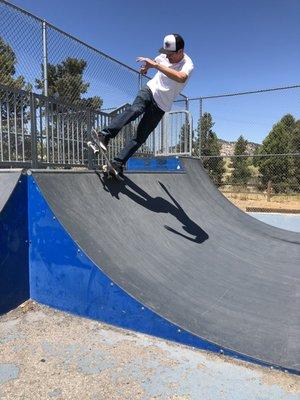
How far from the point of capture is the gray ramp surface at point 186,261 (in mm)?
2445

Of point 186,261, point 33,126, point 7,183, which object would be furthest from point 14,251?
point 33,126

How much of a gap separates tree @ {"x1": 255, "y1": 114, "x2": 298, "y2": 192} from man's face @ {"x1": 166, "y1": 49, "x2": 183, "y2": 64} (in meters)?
16.7

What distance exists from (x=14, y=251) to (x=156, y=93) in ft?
7.57

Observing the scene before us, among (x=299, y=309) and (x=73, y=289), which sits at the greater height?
(x=73, y=289)

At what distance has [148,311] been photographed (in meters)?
2.48

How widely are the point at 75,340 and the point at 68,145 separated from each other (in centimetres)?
405

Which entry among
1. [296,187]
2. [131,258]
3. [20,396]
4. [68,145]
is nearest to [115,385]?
[20,396]

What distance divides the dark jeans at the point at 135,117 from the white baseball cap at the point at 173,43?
48cm

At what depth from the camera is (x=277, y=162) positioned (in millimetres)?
26047

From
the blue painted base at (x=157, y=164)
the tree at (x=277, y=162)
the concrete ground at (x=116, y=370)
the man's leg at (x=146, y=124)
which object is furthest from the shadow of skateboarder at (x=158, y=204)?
the tree at (x=277, y=162)

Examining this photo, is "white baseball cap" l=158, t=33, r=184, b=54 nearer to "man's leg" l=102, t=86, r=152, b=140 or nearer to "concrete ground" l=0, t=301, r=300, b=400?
"man's leg" l=102, t=86, r=152, b=140

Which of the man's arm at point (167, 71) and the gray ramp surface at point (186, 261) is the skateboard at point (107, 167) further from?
the man's arm at point (167, 71)

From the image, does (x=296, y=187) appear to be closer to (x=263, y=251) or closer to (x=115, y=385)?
(x=263, y=251)

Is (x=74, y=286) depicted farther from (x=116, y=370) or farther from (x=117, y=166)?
(x=117, y=166)
